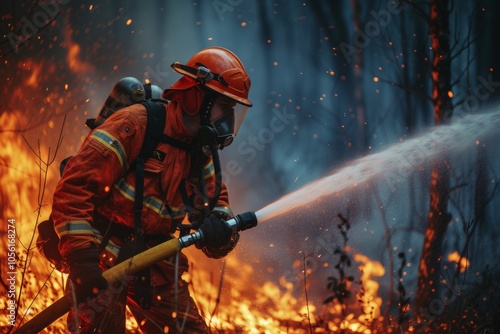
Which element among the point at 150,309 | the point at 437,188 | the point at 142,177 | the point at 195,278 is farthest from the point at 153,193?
the point at 437,188

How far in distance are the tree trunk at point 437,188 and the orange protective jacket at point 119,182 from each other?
10.2 ft

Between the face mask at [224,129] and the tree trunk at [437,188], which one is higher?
the tree trunk at [437,188]

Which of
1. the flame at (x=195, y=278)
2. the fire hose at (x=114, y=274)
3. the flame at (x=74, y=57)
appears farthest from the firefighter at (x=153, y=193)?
the flame at (x=74, y=57)

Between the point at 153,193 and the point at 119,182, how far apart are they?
0.19m

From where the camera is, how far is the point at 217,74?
3141mm

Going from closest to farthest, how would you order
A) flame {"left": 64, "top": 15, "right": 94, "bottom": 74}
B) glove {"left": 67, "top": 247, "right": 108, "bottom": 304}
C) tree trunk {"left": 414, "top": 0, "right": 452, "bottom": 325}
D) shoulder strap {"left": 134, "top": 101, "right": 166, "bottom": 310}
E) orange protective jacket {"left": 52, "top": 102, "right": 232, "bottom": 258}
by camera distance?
1. glove {"left": 67, "top": 247, "right": 108, "bottom": 304}
2. orange protective jacket {"left": 52, "top": 102, "right": 232, "bottom": 258}
3. shoulder strap {"left": 134, "top": 101, "right": 166, "bottom": 310}
4. tree trunk {"left": 414, "top": 0, "right": 452, "bottom": 325}
5. flame {"left": 64, "top": 15, "right": 94, "bottom": 74}

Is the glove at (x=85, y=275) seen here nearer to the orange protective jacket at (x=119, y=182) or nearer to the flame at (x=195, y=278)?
the orange protective jacket at (x=119, y=182)

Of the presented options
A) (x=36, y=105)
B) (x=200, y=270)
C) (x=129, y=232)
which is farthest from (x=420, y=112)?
(x=36, y=105)

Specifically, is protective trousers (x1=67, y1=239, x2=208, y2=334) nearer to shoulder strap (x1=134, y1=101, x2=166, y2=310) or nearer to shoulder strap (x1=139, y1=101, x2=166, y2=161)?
shoulder strap (x1=134, y1=101, x2=166, y2=310)

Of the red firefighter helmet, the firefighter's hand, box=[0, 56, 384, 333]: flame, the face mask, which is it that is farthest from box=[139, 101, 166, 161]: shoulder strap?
box=[0, 56, 384, 333]: flame

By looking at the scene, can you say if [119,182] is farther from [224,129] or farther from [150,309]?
[150,309]

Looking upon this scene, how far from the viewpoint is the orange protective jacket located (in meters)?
2.77

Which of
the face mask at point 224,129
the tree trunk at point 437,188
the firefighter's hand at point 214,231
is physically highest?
the tree trunk at point 437,188

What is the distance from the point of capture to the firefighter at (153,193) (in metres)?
2.80
